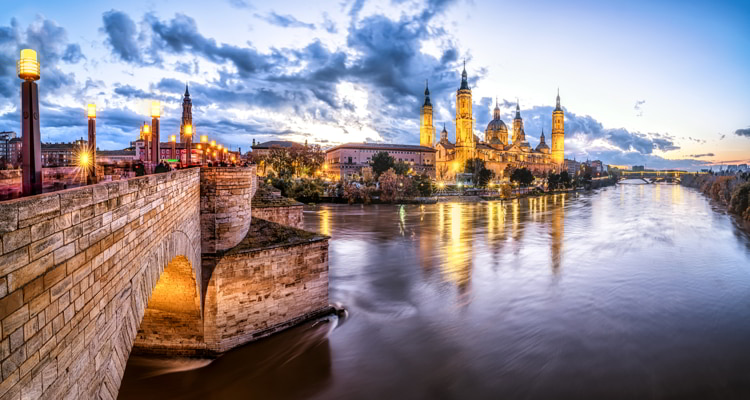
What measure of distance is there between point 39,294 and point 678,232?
4504 cm

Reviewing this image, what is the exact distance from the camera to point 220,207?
10898 mm

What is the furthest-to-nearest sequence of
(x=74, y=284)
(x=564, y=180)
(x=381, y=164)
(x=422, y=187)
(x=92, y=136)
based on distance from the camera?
(x=564, y=180), (x=381, y=164), (x=422, y=187), (x=92, y=136), (x=74, y=284)

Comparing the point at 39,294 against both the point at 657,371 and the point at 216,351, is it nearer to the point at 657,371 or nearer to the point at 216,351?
the point at 216,351

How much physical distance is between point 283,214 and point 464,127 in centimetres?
11096

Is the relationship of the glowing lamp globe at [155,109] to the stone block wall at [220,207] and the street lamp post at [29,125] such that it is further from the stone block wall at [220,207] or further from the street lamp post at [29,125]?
the street lamp post at [29,125]

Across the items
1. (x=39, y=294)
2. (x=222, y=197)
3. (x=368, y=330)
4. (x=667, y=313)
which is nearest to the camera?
(x=39, y=294)

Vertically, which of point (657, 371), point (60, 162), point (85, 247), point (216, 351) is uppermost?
point (60, 162)

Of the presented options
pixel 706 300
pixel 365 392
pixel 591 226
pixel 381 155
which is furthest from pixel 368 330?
pixel 381 155

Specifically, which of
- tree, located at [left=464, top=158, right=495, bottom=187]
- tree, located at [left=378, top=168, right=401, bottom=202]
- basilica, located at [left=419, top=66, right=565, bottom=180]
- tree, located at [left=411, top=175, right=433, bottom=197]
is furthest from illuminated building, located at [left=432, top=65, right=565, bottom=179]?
tree, located at [left=378, top=168, right=401, bottom=202]

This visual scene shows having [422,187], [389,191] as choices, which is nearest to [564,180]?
[422,187]

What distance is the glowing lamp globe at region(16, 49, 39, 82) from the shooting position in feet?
12.6

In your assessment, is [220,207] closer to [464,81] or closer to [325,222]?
[325,222]

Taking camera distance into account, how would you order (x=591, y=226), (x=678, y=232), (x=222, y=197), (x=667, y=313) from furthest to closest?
1. (x=591, y=226)
2. (x=678, y=232)
3. (x=667, y=313)
4. (x=222, y=197)

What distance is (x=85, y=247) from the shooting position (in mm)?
3594
